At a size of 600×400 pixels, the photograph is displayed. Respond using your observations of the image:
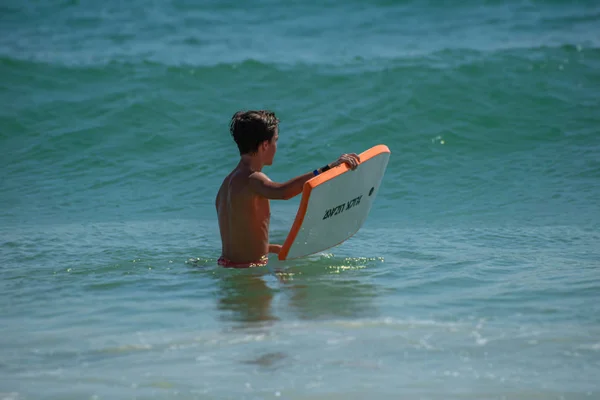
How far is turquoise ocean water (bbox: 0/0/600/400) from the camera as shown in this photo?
375 centimetres

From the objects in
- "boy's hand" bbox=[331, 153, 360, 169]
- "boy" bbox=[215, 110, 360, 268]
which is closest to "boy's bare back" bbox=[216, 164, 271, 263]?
"boy" bbox=[215, 110, 360, 268]

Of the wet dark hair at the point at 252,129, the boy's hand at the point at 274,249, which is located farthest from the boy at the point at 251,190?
the boy's hand at the point at 274,249

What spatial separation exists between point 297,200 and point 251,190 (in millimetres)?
3016

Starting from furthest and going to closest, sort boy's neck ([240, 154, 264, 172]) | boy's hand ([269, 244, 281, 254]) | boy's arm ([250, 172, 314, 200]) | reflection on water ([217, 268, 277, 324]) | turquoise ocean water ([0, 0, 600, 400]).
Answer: boy's hand ([269, 244, 281, 254]), boy's neck ([240, 154, 264, 172]), boy's arm ([250, 172, 314, 200]), reflection on water ([217, 268, 277, 324]), turquoise ocean water ([0, 0, 600, 400])

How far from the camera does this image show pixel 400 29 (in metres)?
15.3

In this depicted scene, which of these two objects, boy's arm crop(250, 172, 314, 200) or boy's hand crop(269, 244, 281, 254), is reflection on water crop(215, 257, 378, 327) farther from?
boy's arm crop(250, 172, 314, 200)

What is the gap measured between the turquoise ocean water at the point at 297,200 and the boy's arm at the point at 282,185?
590 mm

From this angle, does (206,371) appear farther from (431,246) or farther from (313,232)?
Result: (431,246)

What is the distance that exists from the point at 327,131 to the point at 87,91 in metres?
4.35

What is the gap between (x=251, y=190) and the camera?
5.40 m

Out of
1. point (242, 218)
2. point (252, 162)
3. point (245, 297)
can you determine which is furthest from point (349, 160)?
point (245, 297)

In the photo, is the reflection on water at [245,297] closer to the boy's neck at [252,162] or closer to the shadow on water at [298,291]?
the shadow on water at [298,291]

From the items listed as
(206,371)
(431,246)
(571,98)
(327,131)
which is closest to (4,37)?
(327,131)

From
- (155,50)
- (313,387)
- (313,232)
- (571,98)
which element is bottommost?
(313,387)
